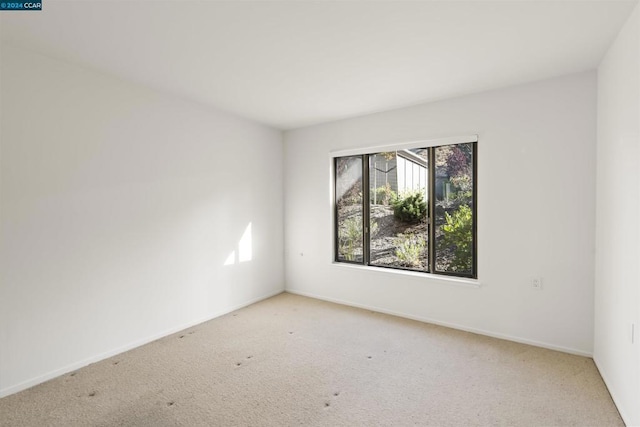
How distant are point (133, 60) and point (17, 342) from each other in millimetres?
2402

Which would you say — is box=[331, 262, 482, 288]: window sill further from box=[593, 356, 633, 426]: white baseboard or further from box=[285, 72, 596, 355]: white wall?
box=[593, 356, 633, 426]: white baseboard

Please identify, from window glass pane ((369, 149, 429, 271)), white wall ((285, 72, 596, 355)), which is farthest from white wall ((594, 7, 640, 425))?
window glass pane ((369, 149, 429, 271))

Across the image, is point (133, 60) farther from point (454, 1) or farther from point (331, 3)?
point (454, 1)

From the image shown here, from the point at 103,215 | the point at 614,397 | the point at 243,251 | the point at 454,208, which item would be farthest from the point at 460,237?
A: the point at 103,215

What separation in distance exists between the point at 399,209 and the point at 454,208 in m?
0.70

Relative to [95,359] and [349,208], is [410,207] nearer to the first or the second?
[349,208]

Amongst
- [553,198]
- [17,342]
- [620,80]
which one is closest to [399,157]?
→ [553,198]

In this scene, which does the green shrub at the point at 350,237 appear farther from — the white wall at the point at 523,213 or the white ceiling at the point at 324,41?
the white ceiling at the point at 324,41

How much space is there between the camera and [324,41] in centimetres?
226

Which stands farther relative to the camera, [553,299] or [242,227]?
[242,227]

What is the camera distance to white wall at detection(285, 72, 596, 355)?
2.78 meters

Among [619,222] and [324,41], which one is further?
[324,41]

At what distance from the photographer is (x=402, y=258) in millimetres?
4008

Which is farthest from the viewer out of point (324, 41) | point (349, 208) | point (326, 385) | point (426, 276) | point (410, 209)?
point (349, 208)
